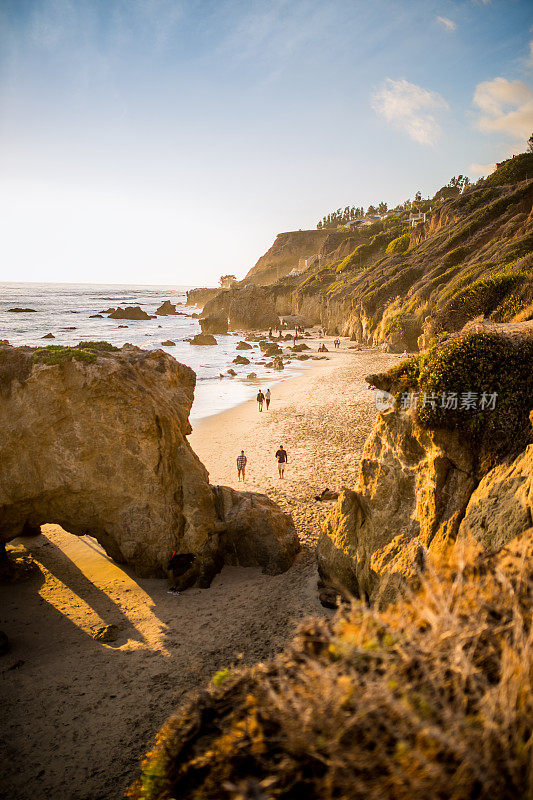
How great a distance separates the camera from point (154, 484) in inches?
454

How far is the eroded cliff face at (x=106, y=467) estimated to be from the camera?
431 inches

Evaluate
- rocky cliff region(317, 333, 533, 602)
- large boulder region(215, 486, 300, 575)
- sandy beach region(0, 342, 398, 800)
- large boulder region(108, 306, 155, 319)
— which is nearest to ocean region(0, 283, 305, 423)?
large boulder region(108, 306, 155, 319)

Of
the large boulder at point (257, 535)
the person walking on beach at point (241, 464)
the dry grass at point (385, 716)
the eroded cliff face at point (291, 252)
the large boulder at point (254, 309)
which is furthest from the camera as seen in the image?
the eroded cliff face at point (291, 252)

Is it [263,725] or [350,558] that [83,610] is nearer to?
[350,558]

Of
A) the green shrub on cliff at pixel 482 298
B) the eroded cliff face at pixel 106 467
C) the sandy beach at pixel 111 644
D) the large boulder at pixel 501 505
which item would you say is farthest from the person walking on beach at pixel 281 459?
the large boulder at pixel 501 505

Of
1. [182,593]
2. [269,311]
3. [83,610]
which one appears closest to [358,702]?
[182,593]

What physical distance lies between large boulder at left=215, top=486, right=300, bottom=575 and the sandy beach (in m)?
0.36

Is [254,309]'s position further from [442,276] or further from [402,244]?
[442,276]

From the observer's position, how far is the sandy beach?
6648mm

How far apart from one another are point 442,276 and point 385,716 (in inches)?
1649

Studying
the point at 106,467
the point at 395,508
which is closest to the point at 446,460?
the point at 395,508

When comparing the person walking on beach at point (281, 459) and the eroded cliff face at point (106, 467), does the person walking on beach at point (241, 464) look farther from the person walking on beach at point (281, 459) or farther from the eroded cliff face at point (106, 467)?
the eroded cliff face at point (106, 467)

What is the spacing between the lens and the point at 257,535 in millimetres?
12000

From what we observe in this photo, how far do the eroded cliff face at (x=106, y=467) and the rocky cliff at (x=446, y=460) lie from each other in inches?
164
